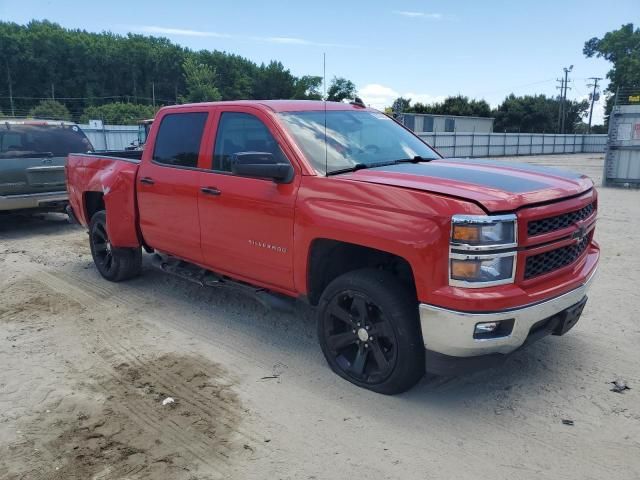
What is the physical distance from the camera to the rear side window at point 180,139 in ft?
16.0

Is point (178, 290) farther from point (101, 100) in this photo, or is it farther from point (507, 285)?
point (101, 100)

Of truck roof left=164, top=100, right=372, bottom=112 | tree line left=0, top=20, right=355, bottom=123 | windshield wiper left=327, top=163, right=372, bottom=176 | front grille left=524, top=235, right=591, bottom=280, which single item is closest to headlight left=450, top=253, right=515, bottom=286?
front grille left=524, top=235, right=591, bottom=280

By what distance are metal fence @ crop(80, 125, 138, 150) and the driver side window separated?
18810mm

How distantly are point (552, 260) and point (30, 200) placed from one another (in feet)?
27.8

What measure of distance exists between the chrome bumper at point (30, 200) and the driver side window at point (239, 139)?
18.1ft

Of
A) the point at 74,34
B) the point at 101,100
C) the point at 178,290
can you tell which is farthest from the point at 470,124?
the point at 74,34

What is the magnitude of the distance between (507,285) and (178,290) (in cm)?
404

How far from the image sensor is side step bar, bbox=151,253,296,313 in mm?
4277

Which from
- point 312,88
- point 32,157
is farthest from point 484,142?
point 32,157

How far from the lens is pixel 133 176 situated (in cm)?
553

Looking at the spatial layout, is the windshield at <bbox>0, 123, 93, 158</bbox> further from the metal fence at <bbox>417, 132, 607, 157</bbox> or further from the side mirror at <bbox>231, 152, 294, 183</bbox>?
the metal fence at <bbox>417, 132, 607, 157</bbox>

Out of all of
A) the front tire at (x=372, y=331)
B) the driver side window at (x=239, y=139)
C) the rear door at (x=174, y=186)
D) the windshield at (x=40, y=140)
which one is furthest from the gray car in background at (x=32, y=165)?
the front tire at (x=372, y=331)

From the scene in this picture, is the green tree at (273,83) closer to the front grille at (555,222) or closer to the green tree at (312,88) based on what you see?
the green tree at (312,88)

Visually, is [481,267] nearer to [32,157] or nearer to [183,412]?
[183,412]
